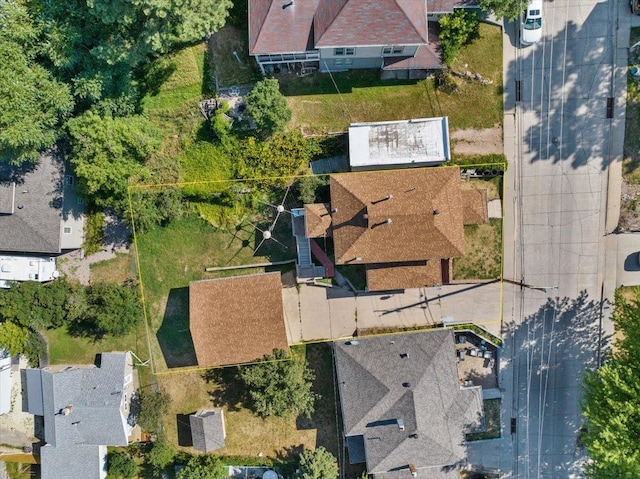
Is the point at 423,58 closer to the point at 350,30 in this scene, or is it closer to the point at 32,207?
the point at 350,30

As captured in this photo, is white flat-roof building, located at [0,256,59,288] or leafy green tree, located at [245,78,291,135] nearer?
leafy green tree, located at [245,78,291,135]

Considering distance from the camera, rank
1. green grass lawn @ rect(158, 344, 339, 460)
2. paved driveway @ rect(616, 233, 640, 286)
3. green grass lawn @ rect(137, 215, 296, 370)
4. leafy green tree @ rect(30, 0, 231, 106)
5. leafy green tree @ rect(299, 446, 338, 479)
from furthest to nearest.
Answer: green grass lawn @ rect(158, 344, 339, 460) → green grass lawn @ rect(137, 215, 296, 370) → paved driveway @ rect(616, 233, 640, 286) → leafy green tree @ rect(299, 446, 338, 479) → leafy green tree @ rect(30, 0, 231, 106)

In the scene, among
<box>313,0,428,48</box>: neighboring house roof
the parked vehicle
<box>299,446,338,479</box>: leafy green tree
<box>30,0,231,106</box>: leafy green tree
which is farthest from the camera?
<box>299,446,338,479</box>: leafy green tree

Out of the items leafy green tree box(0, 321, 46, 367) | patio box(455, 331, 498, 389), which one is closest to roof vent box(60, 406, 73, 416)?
leafy green tree box(0, 321, 46, 367)

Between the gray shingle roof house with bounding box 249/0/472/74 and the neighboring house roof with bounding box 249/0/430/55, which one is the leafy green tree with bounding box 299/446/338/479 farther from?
the neighboring house roof with bounding box 249/0/430/55

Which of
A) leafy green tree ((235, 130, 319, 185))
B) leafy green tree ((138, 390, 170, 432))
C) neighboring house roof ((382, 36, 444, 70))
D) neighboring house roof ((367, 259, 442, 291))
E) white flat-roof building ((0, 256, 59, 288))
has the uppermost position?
neighboring house roof ((382, 36, 444, 70))

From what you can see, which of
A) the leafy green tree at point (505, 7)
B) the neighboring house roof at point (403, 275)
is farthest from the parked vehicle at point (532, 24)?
the neighboring house roof at point (403, 275)

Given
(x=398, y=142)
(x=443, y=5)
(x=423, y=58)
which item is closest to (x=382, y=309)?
(x=398, y=142)
